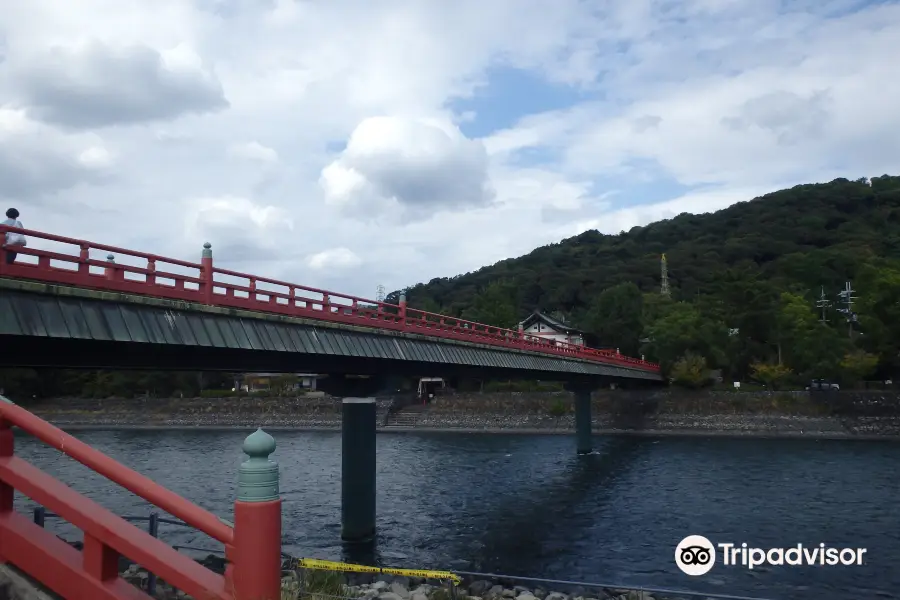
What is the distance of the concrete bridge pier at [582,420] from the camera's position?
195 ft

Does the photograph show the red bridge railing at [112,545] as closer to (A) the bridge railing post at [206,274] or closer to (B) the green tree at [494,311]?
(A) the bridge railing post at [206,274]

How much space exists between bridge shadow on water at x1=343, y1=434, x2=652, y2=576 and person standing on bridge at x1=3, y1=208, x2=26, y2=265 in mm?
15917

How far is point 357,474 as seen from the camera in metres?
27.2

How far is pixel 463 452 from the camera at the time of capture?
195 ft

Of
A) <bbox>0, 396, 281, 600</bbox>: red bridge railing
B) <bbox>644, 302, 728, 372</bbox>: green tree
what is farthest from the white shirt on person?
<bbox>644, 302, 728, 372</bbox>: green tree

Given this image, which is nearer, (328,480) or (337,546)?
(337,546)

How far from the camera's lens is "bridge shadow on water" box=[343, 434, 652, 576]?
24453 mm

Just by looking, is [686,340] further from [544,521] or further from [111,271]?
[111,271]

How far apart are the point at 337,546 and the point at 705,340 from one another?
212 ft

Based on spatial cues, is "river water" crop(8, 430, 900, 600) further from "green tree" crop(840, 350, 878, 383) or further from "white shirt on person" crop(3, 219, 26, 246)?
"white shirt on person" crop(3, 219, 26, 246)

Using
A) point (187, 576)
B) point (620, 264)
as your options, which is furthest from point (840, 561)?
point (620, 264)

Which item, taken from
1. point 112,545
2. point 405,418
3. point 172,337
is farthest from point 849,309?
point 112,545

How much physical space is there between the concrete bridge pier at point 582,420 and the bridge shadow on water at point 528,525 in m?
8.87

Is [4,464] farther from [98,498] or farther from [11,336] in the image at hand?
[98,498]
